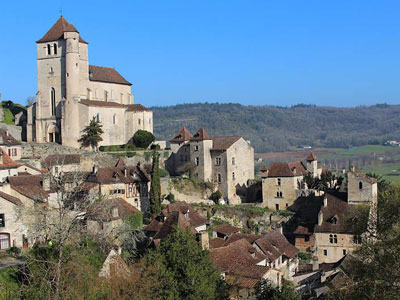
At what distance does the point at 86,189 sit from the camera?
159 feet

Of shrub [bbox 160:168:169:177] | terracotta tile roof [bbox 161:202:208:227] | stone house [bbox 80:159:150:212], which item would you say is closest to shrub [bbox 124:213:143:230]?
terracotta tile roof [bbox 161:202:208:227]

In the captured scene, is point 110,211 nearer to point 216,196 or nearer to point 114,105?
point 216,196

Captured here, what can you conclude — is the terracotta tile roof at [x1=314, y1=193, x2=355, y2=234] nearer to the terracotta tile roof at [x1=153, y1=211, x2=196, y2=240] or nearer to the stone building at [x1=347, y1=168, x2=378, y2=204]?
the stone building at [x1=347, y1=168, x2=378, y2=204]

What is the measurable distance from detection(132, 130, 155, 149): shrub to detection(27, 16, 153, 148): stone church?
159 cm

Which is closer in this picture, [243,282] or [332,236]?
[243,282]

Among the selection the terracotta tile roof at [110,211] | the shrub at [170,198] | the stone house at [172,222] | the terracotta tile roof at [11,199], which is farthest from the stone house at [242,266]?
the shrub at [170,198]

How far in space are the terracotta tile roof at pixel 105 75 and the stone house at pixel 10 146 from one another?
47.0 feet

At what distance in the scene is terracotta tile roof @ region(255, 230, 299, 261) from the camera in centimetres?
4153

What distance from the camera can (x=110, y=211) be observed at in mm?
42375

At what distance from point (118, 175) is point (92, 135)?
1168 cm

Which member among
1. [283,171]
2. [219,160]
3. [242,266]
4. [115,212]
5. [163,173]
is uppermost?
[219,160]

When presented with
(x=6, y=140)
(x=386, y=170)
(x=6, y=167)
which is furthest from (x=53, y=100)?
(x=386, y=170)

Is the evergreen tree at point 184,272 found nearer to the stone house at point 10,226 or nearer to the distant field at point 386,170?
the stone house at point 10,226

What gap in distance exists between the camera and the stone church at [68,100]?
63000 millimetres
